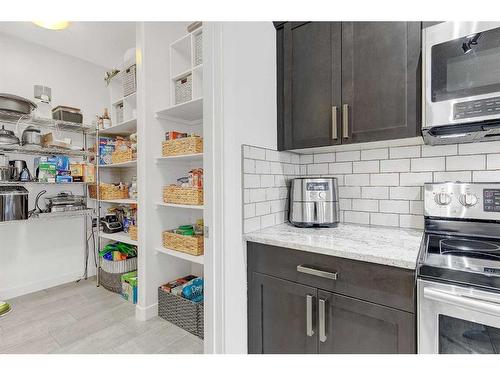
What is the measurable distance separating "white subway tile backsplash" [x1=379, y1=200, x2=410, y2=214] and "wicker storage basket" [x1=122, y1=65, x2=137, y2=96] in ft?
7.39

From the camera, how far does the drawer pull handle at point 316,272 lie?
101cm

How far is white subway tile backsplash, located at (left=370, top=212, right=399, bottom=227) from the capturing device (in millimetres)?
1472

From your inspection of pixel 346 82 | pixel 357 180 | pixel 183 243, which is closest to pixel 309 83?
pixel 346 82

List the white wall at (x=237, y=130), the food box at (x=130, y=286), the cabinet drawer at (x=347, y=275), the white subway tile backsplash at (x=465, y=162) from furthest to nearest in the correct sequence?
the food box at (x=130, y=286), the white subway tile backsplash at (x=465, y=162), the white wall at (x=237, y=130), the cabinet drawer at (x=347, y=275)

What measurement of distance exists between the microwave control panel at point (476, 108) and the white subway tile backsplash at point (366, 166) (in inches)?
20.8

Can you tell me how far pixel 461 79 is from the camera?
A: 1032 mm

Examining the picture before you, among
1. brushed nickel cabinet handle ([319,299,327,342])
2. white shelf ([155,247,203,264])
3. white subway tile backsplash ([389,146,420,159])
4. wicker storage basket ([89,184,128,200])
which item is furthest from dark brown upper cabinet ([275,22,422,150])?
wicker storage basket ([89,184,128,200])

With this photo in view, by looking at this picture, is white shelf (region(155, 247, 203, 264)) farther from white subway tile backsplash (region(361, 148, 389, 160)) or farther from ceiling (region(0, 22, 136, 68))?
ceiling (region(0, 22, 136, 68))

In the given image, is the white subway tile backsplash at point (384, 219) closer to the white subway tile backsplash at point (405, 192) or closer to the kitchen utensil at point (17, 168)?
the white subway tile backsplash at point (405, 192)

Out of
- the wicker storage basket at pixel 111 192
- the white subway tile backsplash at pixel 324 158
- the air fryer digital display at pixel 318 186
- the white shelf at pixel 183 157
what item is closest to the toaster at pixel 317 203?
the air fryer digital display at pixel 318 186
